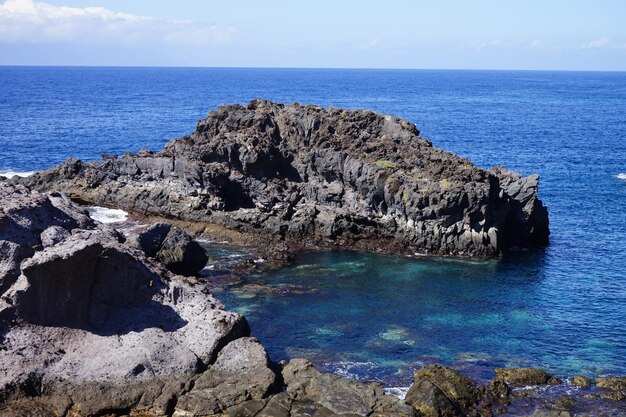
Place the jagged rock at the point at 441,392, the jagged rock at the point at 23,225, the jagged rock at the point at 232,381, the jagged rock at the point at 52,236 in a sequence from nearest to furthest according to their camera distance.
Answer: the jagged rock at the point at 232,381, the jagged rock at the point at 441,392, the jagged rock at the point at 23,225, the jagged rock at the point at 52,236

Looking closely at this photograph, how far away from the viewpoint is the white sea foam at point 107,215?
70.5 metres

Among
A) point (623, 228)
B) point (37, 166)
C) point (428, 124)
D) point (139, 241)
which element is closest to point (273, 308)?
point (139, 241)

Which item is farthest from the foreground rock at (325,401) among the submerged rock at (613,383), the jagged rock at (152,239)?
the jagged rock at (152,239)

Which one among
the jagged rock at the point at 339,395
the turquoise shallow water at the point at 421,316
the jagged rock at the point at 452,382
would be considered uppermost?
the jagged rock at the point at 339,395

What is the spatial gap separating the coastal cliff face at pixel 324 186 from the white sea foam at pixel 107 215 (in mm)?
1197

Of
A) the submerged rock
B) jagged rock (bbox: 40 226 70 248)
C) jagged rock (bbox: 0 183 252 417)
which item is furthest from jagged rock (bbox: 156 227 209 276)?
the submerged rock

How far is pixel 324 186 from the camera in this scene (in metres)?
72.9

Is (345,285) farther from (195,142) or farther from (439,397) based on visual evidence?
(195,142)

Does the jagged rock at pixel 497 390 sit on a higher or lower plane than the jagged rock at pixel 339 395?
lower

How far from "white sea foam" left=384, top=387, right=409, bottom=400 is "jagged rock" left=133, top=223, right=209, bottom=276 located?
22526 millimetres

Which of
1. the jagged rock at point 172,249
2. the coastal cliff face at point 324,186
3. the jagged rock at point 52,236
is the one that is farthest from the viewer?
the coastal cliff face at point 324,186

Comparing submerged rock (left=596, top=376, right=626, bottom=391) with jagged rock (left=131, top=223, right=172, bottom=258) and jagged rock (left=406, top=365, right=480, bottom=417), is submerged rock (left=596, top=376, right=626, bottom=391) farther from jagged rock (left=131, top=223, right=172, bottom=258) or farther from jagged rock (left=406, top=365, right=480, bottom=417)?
jagged rock (left=131, top=223, right=172, bottom=258)

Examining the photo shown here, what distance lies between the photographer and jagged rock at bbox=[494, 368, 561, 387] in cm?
3972

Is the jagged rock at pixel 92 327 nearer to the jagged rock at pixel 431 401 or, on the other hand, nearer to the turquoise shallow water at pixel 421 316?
the turquoise shallow water at pixel 421 316
